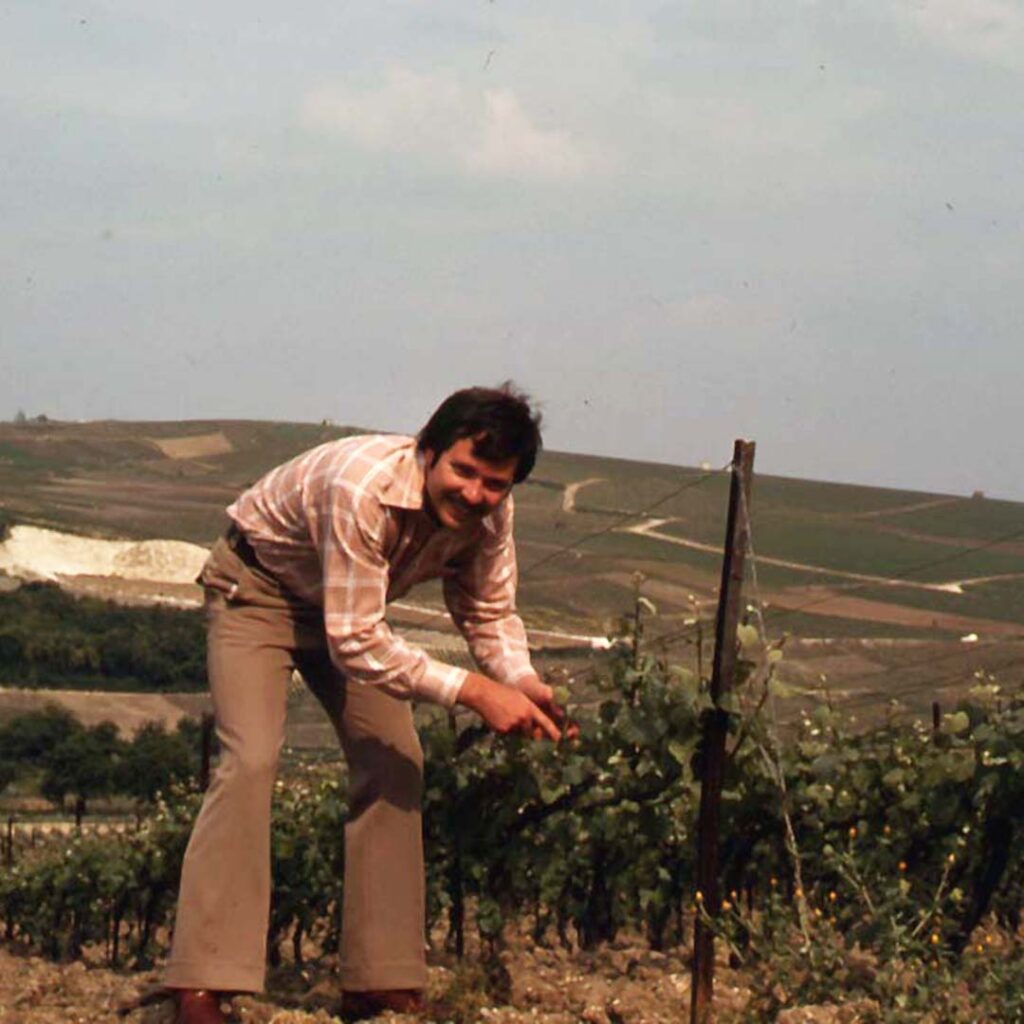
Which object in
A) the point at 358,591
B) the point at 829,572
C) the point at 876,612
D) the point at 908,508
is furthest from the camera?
the point at 908,508

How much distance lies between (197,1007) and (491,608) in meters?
1.35

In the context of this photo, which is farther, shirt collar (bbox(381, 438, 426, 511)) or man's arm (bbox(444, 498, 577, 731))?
man's arm (bbox(444, 498, 577, 731))

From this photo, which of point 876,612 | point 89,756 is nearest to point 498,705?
point 89,756

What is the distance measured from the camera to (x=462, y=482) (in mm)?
5223

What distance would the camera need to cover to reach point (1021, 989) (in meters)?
4.82

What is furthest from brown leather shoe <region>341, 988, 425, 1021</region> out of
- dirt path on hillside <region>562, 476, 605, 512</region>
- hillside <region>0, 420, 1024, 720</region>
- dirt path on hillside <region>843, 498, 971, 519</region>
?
dirt path on hillside <region>843, 498, 971, 519</region>

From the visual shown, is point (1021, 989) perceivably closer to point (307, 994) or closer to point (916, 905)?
point (916, 905)

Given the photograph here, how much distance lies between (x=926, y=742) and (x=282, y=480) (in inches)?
99.6

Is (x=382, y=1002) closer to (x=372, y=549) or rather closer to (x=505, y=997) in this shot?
(x=505, y=997)

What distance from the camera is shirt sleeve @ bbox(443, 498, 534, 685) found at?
573 centimetres

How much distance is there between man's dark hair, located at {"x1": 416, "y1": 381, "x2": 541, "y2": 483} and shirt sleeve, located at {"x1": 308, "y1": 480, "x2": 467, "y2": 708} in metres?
0.26

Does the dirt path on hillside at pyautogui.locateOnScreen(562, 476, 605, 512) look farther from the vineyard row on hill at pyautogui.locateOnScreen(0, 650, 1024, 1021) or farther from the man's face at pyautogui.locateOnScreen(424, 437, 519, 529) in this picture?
the man's face at pyautogui.locateOnScreen(424, 437, 519, 529)

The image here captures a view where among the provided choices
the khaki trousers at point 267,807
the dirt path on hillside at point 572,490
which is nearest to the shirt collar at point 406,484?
the khaki trousers at point 267,807

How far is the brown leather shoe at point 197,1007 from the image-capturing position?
529cm
